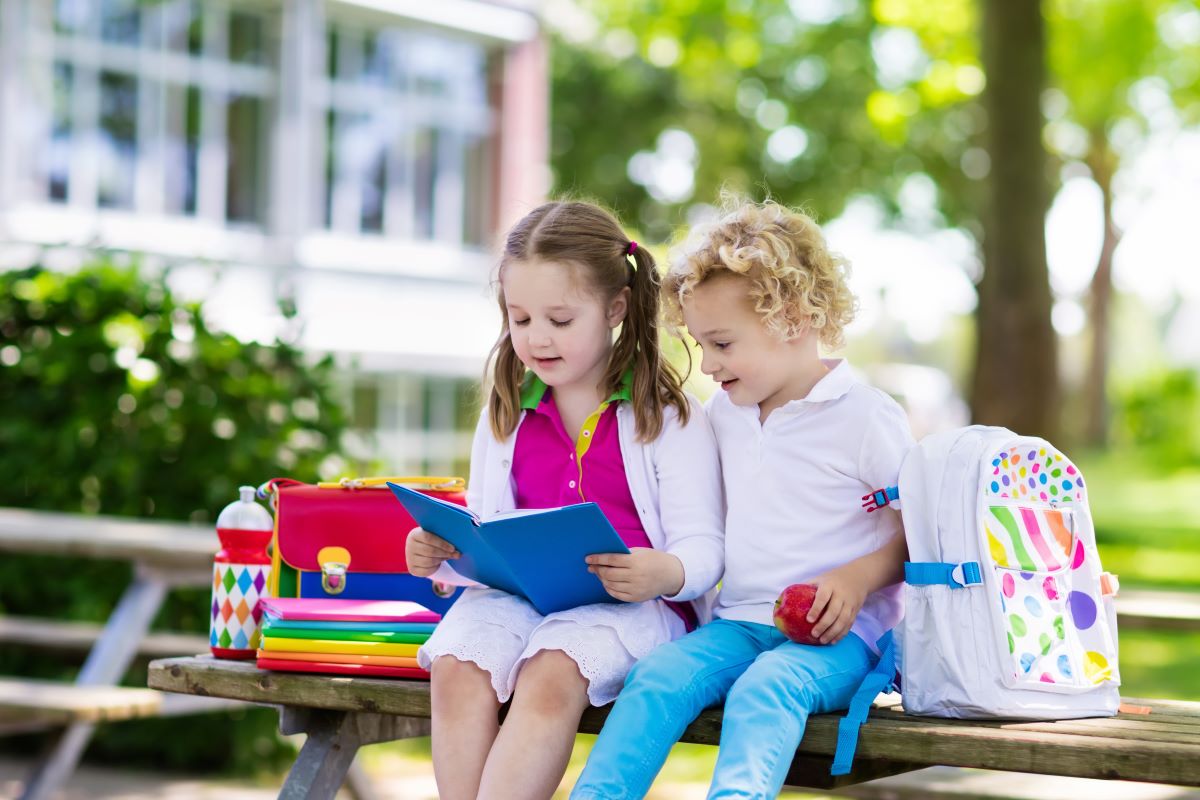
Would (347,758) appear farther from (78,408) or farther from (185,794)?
(78,408)

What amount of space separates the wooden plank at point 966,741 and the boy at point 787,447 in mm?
143

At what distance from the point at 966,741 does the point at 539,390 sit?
44.0 inches

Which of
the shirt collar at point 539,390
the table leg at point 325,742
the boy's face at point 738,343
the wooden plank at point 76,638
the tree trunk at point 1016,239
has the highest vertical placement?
the tree trunk at point 1016,239

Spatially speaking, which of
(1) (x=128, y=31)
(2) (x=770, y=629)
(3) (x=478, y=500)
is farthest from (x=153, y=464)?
(1) (x=128, y=31)

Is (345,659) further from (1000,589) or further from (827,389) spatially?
(1000,589)

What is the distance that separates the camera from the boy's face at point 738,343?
2.73 metres

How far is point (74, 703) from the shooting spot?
4.08m

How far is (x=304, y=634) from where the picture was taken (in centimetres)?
287

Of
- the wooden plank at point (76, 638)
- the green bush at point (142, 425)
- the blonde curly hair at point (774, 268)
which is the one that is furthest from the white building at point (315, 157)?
the blonde curly hair at point (774, 268)

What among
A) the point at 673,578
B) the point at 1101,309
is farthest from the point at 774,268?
the point at 1101,309

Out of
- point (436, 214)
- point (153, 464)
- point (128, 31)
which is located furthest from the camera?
point (436, 214)

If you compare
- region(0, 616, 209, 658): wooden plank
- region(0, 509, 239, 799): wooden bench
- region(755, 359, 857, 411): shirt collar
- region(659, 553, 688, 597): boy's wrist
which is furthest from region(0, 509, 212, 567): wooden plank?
region(755, 359, 857, 411): shirt collar

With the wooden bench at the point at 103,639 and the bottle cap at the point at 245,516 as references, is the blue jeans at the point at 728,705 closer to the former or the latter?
the bottle cap at the point at 245,516

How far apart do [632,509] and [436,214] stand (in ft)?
42.9
